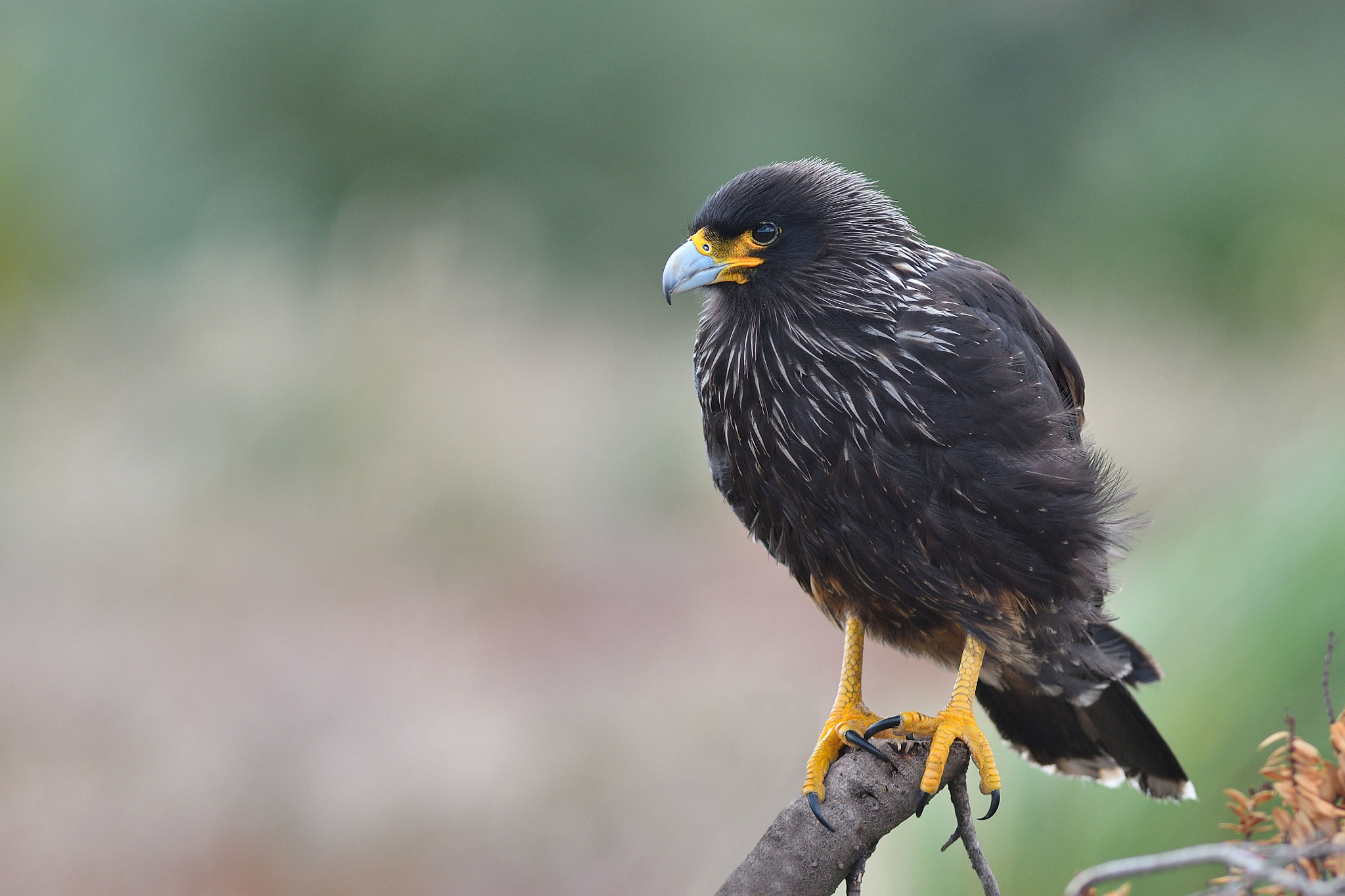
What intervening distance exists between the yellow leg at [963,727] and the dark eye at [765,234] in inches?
33.4

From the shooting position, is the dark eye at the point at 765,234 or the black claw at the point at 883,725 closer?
the black claw at the point at 883,725

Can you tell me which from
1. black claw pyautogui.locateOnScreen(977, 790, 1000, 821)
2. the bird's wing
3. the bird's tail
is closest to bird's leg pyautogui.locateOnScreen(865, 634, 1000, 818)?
black claw pyautogui.locateOnScreen(977, 790, 1000, 821)

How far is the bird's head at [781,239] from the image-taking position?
6.27ft

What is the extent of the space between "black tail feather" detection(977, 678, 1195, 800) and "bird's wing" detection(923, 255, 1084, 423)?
0.61 metres

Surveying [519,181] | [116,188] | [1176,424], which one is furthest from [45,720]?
[1176,424]

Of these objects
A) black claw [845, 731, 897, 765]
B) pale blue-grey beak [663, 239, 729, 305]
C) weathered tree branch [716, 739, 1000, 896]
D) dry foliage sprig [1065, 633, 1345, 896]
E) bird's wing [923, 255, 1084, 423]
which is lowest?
dry foliage sprig [1065, 633, 1345, 896]

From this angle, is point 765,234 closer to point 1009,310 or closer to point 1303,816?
point 1009,310

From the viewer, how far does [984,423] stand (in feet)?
6.01

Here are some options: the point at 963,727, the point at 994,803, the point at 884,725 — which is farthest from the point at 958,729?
the point at 994,803

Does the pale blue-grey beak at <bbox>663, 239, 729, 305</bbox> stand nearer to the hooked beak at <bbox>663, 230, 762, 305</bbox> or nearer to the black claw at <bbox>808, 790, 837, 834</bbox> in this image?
the hooked beak at <bbox>663, 230, 762, 305</bbox>

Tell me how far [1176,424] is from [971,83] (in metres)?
2.90

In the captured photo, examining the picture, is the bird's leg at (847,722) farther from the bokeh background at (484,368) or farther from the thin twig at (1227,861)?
the bokeh background at (484,368)

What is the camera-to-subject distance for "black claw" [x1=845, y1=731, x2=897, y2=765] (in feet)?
5.30

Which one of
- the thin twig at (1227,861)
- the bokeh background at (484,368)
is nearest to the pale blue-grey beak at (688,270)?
the thin twig at (1227,861)
